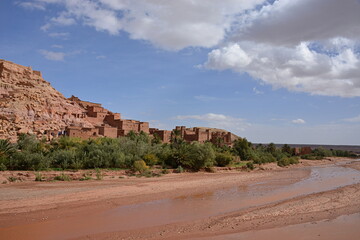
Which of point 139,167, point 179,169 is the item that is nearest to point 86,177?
point 139,167

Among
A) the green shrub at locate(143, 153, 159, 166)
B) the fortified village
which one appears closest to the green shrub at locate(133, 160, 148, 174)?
the green shrub at locate(143, 153, 159, 166)

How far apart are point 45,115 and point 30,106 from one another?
269 centimetres

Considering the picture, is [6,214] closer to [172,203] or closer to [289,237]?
[172,203]

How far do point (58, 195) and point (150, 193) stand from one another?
4.59m

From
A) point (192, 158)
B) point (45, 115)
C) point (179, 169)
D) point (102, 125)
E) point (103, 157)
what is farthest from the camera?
point (102, 125)

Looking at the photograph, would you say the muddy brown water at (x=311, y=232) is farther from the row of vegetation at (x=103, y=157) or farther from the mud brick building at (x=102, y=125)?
the mud brick building at (x=102, y=125)

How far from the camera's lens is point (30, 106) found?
47.5 metres

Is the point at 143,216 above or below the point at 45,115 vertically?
below

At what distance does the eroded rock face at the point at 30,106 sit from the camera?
1709 inches

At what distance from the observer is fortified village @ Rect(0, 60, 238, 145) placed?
42781 millimetres

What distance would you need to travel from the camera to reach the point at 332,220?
10.2 metres

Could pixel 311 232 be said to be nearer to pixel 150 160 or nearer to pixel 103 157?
pixel 103 157

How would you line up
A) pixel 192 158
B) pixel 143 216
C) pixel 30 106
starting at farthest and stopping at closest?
pixel 30 106, pixel 192 158, pixel 143 216

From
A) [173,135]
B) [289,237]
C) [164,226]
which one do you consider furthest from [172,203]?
[173,135]
